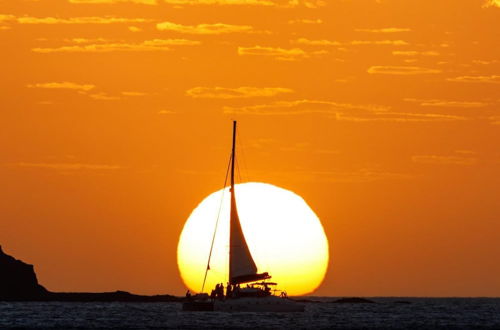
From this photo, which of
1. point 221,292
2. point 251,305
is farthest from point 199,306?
point 251,305

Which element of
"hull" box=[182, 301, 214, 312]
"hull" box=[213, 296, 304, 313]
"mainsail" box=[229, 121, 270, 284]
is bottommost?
"hull" box=[213, 296, 304, 313]

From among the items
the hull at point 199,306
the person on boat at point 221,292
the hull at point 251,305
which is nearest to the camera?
the hull at point 251,305

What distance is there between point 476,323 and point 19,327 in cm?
4840

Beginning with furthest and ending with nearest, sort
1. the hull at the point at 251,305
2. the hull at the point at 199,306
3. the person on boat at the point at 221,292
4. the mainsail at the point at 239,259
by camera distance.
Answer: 1. the hull at the point at 199,306
2. the person on boat at the point at 221,292
3. the mainsail at the point at 239,259
4. the hull at the point at 251,305

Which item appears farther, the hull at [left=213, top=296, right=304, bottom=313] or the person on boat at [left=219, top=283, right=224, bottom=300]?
the person on boat at [left=219, top=283, right=224, bottom=300]

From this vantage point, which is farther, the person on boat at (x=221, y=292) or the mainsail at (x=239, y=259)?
the person on boat at (x=221, y=292)

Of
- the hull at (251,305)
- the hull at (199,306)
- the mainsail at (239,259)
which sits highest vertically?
the mainsail at (239,259)

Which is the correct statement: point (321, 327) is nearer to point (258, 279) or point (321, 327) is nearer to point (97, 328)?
point (258, 279)

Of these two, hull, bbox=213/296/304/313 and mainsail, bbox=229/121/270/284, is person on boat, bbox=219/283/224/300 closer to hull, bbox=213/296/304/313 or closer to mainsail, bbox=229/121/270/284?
hull, bbox=213/296/304/313

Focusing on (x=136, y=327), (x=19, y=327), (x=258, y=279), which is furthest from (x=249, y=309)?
(x=19, y=327)

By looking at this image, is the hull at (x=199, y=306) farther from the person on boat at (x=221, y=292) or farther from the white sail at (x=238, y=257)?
the white sail at (x=238, y=257)

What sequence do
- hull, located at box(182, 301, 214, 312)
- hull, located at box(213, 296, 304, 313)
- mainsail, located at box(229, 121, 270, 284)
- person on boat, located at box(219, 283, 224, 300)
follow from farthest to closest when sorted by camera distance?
1. hull, located at box(182, 301, 214, 312)
2. person on boat, located at box(219, 283, 224, 300)
3. mainsail, located at box(229, 121, 270, 284)
4. hull, located at box(213, 296, 304, 313)

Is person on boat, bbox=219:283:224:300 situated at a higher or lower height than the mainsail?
lower

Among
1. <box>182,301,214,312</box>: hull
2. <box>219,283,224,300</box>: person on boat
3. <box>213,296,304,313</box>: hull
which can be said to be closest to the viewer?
<box>213,296,304,313</box>: hull
